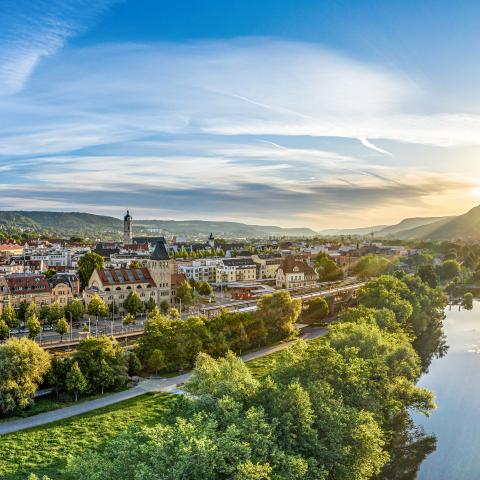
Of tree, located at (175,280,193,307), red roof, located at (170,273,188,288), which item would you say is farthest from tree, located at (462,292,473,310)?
red roof, located at (170,273,188,288)

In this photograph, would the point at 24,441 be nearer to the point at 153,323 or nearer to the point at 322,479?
the point at 153,323

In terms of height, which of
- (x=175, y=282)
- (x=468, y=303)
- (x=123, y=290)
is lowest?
(x=468, y=303)

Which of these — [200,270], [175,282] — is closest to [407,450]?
[175,282]

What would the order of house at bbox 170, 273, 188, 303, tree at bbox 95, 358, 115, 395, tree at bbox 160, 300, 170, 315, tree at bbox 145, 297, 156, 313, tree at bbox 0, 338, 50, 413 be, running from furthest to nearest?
house at bbox 170, 273, 188, 303, tree at bbox 160, 300, 170, 315, tree at bbox 145, 297, 156, 313, tree at bbox 95, 358, 115, 395, tree at bbox 0, 338, 50, 413

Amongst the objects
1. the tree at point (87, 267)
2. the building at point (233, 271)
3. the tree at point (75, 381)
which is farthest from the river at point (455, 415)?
the tree at point (87, 267)

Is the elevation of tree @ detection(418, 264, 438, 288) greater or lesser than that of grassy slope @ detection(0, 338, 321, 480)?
greater

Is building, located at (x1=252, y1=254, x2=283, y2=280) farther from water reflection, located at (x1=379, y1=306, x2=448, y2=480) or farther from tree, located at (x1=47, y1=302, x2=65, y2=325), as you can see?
water reflection, located at (x1=379, y1=306, x2=448, y2=480)

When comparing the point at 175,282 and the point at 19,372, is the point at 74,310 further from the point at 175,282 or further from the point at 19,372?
the point at 19,372
